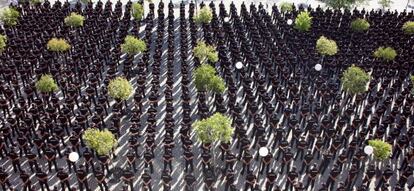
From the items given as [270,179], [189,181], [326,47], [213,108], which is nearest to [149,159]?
[189,181]

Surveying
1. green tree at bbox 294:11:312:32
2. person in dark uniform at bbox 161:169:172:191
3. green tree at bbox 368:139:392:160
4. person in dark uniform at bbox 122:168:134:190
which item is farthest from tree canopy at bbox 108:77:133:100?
green tree at bbox 294:11:312:32

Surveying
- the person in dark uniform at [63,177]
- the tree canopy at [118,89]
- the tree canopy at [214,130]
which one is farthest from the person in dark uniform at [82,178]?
the tree canopy at [118,89]

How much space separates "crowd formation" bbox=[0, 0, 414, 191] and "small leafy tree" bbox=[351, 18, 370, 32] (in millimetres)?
412

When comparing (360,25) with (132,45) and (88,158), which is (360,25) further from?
(88,158)

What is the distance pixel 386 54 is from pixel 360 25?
433cm

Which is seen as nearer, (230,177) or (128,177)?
(230,177)

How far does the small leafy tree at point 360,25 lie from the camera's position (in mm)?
26969

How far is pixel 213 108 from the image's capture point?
67.3 feet

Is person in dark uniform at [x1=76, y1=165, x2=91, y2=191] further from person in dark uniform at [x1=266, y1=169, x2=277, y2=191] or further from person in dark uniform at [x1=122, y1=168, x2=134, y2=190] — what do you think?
person in dark uniform at [x1=266, y1=169, x2=277, y2=191]

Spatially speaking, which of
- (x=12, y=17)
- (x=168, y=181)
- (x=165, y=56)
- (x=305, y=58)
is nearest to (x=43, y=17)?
(x=12, y=17)

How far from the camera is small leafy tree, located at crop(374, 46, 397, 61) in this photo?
23.1m

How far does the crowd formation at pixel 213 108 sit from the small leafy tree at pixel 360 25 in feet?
1.35

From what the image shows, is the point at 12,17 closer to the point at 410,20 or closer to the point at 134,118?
the point at 134,118

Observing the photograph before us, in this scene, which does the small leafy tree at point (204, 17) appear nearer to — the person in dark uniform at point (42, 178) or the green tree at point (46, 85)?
the green tree at point (46, 85)
